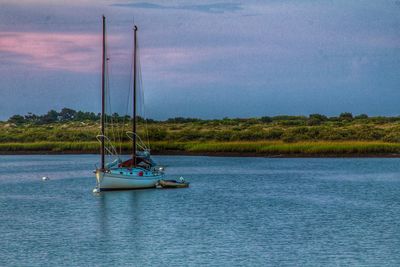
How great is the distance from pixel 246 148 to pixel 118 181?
43.0 m

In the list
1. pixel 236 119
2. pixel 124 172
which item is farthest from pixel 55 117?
pixel 124 172

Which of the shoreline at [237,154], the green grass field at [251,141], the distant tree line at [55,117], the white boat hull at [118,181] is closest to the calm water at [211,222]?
the white boat hull at [118,181]

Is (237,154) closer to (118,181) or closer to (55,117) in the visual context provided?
(118,181)

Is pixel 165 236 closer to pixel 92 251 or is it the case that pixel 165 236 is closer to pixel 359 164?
pixel 92 251

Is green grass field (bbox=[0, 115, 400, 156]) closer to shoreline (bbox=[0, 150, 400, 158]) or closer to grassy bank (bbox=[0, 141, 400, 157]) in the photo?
grassy bank (bbox=[0, 141, 400, 157])

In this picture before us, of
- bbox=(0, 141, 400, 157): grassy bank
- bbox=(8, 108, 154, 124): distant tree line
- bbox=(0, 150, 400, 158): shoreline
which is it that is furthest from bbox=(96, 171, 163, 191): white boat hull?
bbox=(8, 108, 154, 124): distant tree line

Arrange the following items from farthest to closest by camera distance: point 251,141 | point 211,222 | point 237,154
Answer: point 251,141
point 237,154
point 211,222

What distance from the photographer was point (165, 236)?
1244 inches

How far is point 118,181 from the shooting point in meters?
46.8

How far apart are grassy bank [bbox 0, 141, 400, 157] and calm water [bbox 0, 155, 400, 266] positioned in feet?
65.3

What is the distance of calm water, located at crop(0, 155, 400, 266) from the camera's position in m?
27.4

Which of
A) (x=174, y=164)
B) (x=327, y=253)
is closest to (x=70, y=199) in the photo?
(x=327, y=253)

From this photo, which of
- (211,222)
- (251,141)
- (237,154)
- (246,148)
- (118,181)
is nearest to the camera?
(211,222)

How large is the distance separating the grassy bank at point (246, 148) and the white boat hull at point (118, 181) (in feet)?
131
